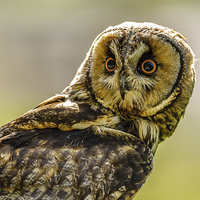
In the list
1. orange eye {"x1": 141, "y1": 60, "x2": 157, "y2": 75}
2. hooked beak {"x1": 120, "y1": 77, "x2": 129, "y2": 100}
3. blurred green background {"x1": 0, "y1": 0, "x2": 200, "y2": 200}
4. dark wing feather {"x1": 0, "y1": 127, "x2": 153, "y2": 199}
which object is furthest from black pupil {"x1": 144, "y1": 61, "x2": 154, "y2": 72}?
blurred green background {"x1": 0, "y1": 0, "x2": 200, "y2": 200}

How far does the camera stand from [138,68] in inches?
68.5

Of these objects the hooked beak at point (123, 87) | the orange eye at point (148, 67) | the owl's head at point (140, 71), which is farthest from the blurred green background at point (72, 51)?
the hooked beak at point (123, 87)

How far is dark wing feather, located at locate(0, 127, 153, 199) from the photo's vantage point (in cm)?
145

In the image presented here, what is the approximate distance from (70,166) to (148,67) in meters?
0.79

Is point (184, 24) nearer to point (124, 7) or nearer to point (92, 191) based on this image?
point (124, 7)

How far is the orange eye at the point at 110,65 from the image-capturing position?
5.78 feet

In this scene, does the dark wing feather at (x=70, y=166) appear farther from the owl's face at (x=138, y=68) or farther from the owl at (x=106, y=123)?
the owl's face at (x=138, y=68)

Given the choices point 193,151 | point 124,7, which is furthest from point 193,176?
point 124,7

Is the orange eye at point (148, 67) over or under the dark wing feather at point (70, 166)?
over

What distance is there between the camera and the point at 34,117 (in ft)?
5.52

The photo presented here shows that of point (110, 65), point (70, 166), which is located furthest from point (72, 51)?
point (70, 166)

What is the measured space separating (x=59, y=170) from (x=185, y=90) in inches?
39.9

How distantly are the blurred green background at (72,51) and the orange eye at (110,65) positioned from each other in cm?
378

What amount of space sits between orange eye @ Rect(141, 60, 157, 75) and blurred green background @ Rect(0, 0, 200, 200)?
378 centimetres
